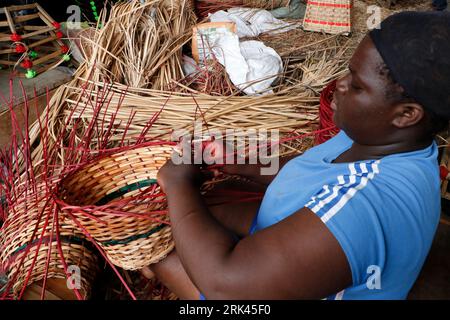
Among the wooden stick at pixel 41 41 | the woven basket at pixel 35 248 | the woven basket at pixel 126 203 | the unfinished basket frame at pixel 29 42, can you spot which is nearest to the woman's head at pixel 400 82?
the woven basket at pixel 126 203

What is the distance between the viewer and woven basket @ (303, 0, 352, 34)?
2.42m

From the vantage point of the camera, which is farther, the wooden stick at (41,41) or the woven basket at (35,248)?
the wooden stick at (41,41)

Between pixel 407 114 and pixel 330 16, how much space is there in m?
2.00

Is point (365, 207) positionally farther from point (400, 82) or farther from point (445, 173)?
point (445, 173)

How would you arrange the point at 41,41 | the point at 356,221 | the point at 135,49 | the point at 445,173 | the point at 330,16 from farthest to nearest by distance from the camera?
1. the point at 330,16
2. the point at 41,41
3. the point at 135,49
4. the point at 445,173
5. the point at 356,221

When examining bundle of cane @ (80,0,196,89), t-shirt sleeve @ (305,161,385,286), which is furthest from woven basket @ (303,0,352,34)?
t-shirt sleeve @ (305,161,385,286)

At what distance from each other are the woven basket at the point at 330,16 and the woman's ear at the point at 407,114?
1.93 meters

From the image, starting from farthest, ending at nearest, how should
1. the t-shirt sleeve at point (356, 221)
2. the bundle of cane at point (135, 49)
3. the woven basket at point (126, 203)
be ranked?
the bundle of cane at point (135, 49), the woven basket at point (126, 203), the t-shirt sleeve at point (356, 221)

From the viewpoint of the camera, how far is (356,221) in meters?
0.60

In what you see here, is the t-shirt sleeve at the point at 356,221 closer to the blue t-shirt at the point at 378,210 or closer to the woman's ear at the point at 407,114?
the blue t-shirt at the point at 378,210

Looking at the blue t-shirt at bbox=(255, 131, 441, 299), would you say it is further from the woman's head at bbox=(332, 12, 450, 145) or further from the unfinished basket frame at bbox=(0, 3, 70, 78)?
the unfinished basket frame at bbox=(0, 3, 70, 78)

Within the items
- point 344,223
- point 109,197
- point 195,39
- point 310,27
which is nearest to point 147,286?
point 109,197

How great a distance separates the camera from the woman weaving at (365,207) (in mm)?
598

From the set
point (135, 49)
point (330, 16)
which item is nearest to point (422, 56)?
point (135, 49)
